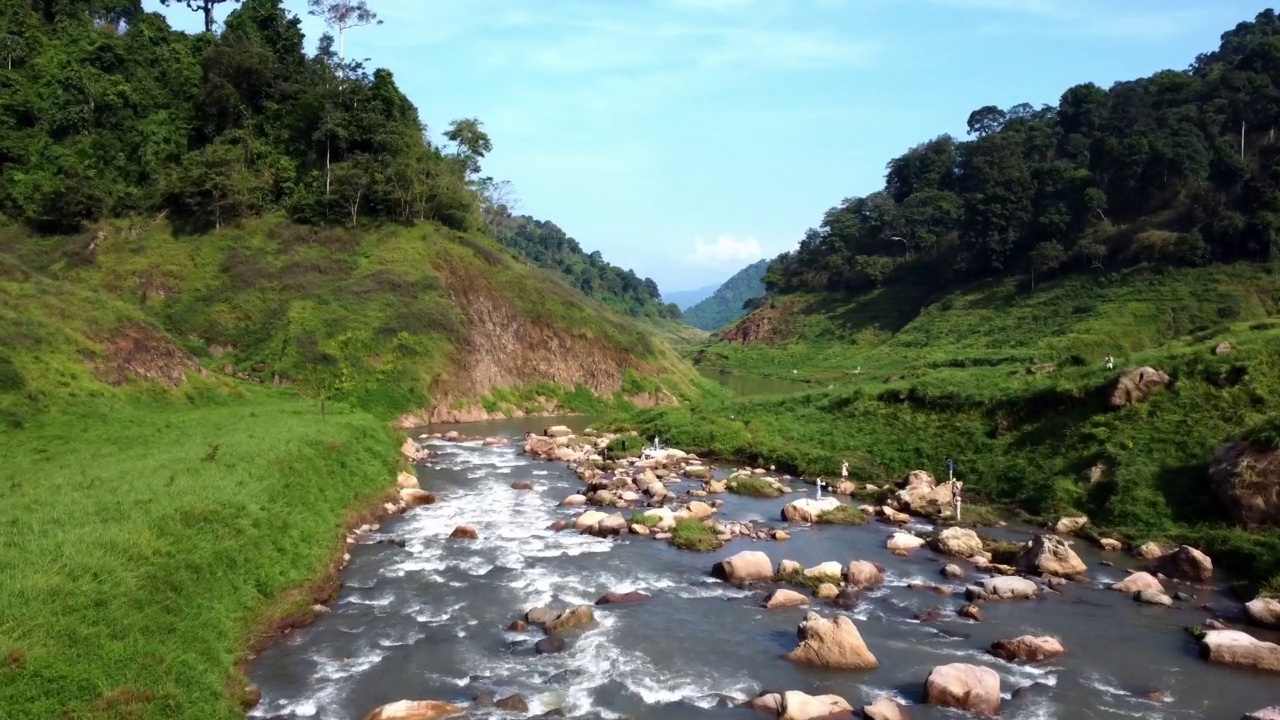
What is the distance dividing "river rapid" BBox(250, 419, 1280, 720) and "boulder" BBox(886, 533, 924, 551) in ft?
1.22

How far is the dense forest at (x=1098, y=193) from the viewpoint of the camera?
241ft

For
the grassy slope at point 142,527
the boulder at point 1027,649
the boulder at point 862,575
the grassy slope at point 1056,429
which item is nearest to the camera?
the grassy slope at point 142,527

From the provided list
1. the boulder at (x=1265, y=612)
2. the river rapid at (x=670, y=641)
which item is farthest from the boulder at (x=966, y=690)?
the boulder at (x=1265, y=612)

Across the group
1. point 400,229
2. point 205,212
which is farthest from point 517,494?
point 205,212

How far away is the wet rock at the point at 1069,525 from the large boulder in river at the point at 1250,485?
3300mm

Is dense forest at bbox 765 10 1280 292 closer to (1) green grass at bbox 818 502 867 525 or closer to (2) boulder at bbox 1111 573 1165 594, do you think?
(1) green grass at bbox 818 502 867 525

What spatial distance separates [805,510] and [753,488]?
4105mm

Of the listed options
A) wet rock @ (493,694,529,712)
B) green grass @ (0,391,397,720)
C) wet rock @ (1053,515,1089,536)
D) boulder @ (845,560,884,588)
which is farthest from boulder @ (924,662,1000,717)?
wet rock @ (1053,515,1089,536)

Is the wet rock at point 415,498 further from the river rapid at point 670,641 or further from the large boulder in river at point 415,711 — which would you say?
the large boulder in river at point 415,711

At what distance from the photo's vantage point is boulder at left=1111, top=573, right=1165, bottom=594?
60.3ft

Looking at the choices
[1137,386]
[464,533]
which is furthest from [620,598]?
[1137,386]

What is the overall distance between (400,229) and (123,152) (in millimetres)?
22960

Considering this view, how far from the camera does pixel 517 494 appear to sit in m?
29.1

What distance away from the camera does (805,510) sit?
25.6 m
